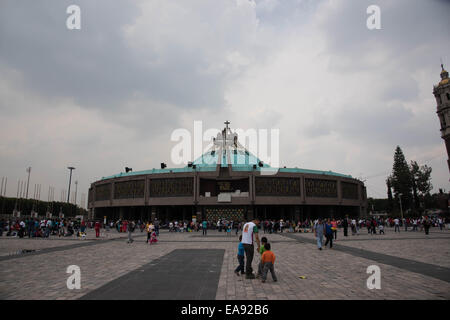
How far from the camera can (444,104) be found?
2292 inches

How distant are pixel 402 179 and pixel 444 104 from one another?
18.5m

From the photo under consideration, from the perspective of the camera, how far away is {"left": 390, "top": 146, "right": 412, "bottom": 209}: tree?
63.0 metres

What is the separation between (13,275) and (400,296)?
10.5 meters

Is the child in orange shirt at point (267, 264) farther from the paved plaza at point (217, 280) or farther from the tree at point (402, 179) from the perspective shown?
the tree at point (402, 179)

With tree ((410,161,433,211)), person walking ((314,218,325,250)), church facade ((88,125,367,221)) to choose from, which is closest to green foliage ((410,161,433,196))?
tree ((410,161,433,211))

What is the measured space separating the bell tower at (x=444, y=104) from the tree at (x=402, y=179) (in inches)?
378

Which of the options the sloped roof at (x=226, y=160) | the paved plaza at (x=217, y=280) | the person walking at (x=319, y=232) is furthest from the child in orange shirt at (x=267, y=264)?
the sloped roof at (x=226, y=160)

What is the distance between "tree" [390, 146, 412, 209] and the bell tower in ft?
31.5

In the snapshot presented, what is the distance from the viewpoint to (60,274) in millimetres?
8180

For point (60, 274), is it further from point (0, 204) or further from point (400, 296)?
point (0, 204)

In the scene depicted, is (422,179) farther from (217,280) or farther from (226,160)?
(217,280)
